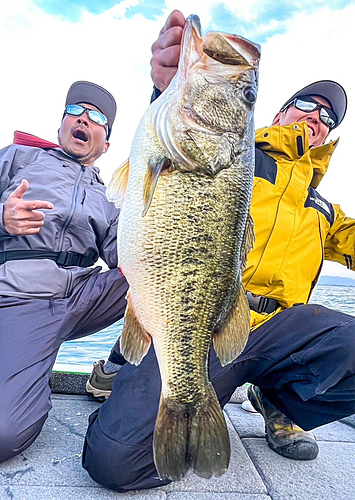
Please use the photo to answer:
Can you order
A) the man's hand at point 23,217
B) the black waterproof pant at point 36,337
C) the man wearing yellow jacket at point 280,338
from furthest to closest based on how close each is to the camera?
the man's hand at point 23,217 < the black waterproof pant at point 36,337 < the man wearing yellow jacket at point 280,338

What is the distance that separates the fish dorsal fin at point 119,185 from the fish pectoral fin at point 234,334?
1.93ft

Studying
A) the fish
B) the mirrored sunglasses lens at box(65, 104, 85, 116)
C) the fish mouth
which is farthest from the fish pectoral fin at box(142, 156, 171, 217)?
the mirrored sunglasses lens at box(65, 104, 85, 116)

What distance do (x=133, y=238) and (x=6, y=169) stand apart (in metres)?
A: 1.77

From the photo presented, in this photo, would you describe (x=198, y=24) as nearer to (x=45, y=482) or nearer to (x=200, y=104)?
(x=200, y=104)

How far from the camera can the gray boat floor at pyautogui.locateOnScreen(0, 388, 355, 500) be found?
1.62 meters

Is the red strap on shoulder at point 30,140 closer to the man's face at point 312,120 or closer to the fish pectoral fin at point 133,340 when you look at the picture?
the man's face at point 312,120

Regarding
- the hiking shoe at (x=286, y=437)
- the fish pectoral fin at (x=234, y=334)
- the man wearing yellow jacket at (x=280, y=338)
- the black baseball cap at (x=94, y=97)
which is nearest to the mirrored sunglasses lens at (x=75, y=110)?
the black baseball cap at (x=94, y=97)

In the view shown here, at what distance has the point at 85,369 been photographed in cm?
300

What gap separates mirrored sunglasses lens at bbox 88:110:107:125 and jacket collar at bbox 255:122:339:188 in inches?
54.4

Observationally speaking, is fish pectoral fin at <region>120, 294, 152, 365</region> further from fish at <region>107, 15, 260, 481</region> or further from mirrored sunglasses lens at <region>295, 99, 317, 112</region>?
mirrored sunglasses lens at <region>295, 99, 317, 112</region>

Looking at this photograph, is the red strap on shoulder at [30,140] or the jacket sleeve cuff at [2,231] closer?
the jacket sleeve cuff at [2,231]

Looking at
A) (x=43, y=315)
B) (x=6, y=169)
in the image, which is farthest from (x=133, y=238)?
(x=6, y=169)

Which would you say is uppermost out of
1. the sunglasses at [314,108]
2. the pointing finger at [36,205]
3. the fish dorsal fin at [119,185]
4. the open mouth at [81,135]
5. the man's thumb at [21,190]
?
the sunglasses at [314,108]

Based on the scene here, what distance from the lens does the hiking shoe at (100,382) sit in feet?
8.68
